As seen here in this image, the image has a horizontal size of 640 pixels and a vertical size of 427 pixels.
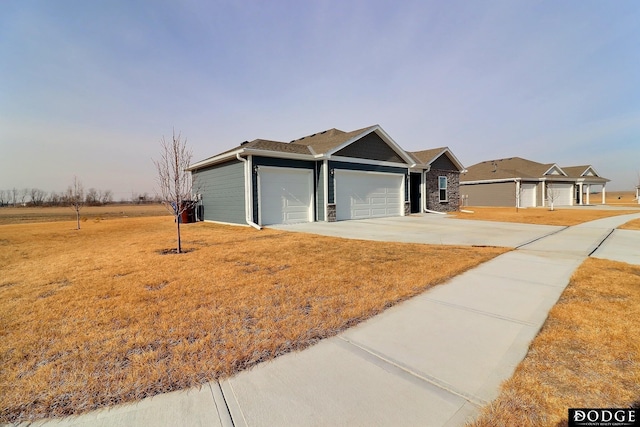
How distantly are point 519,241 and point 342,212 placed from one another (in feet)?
26.4

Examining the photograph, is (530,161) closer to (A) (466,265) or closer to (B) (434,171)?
(B) (434,171)

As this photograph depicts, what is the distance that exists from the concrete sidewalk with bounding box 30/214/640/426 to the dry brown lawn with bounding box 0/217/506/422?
194 millimetres

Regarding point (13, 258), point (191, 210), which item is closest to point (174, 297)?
point (13, 258)

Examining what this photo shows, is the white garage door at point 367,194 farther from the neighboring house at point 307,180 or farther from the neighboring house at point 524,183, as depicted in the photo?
the neighboring house at point 524,183

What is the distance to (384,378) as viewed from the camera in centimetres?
209

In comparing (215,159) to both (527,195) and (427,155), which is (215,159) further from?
(527,195)

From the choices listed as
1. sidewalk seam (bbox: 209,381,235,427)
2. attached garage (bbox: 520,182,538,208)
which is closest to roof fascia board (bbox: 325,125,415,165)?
sidewalk seam (bbox: 209,381,235,427)

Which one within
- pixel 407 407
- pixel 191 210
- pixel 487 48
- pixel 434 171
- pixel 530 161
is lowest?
pixel 407 407

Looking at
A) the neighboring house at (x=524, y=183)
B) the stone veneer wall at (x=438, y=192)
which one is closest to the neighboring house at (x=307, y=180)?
the stone veneer wall at (x=438, y=192)

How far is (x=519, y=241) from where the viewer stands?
26.4 ft

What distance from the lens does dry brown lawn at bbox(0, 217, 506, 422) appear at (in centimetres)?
207

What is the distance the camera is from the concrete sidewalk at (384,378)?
5.61 feet

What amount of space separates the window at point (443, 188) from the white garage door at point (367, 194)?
18.4 feet

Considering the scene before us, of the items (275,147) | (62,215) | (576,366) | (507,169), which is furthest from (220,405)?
(62,215)
